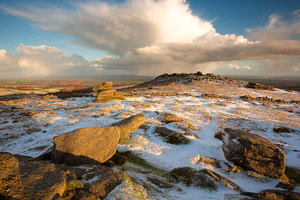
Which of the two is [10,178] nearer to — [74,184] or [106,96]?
[74,184]

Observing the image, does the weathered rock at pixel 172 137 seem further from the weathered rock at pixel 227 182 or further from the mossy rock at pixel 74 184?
the mossy rock at pixel 74 184

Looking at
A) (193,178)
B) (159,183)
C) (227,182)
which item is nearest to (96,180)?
(159,183)

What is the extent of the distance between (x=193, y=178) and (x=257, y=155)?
6.63m

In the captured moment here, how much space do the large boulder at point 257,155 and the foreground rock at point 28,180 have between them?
13.8 meters

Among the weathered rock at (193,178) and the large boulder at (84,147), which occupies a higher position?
the large boulder at (84,147)

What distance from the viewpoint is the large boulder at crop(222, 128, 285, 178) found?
1162 centimetres

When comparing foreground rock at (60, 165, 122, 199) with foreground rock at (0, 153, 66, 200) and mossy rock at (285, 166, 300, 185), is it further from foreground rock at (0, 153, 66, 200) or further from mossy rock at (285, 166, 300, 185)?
mossy rock at (285, 166, 300, 185)

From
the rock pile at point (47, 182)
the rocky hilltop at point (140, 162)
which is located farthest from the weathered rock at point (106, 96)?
the rock pile at point (47, 182)

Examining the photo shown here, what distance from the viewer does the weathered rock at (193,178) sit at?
9.73 m

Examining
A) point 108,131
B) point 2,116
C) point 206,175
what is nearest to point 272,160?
point 206,175

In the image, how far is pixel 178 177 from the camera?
10680 mm

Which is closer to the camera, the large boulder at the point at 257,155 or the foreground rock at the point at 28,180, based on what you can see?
the foreground rock at the point at 28,180

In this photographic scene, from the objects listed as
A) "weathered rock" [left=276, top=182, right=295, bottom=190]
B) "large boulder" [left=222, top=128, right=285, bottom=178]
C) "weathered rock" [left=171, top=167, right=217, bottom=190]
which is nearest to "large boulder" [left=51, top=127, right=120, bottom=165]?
"weathered rock" [left=171, top=167, right=217, bottom=190]

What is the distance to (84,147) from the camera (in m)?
10.6
